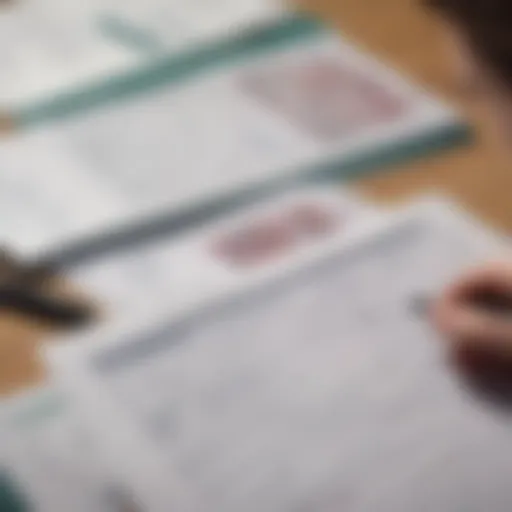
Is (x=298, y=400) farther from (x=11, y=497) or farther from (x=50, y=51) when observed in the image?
(x=50, y=51)

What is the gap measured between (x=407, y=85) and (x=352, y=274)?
0.81ft

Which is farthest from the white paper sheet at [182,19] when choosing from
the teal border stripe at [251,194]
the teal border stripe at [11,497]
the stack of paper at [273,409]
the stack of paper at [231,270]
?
the teal border stripe at [11,497]

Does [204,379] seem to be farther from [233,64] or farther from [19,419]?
[233,64]

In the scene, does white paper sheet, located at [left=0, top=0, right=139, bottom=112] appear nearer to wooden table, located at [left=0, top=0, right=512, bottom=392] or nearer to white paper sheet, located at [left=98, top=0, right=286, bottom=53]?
white paper sheet, located at [left=98, top=0, right=286, bottom=53]

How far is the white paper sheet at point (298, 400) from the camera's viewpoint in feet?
1.75

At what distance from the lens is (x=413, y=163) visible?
0.77 meters

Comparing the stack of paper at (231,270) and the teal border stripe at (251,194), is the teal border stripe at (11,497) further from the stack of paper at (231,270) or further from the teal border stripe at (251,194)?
the teal border stripe at (251,194)

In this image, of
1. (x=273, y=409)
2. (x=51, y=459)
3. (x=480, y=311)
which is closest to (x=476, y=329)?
(x=480, y=311)

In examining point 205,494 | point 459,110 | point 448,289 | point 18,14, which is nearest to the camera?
point 205,494

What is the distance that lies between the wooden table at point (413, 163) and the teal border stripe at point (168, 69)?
4 centimetres

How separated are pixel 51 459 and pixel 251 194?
0.82 feet

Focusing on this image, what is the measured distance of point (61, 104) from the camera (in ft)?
2.71

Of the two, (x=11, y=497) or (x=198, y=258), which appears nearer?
(x=11, y=497)

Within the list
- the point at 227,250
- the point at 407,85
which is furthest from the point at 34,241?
the point at 407,85
